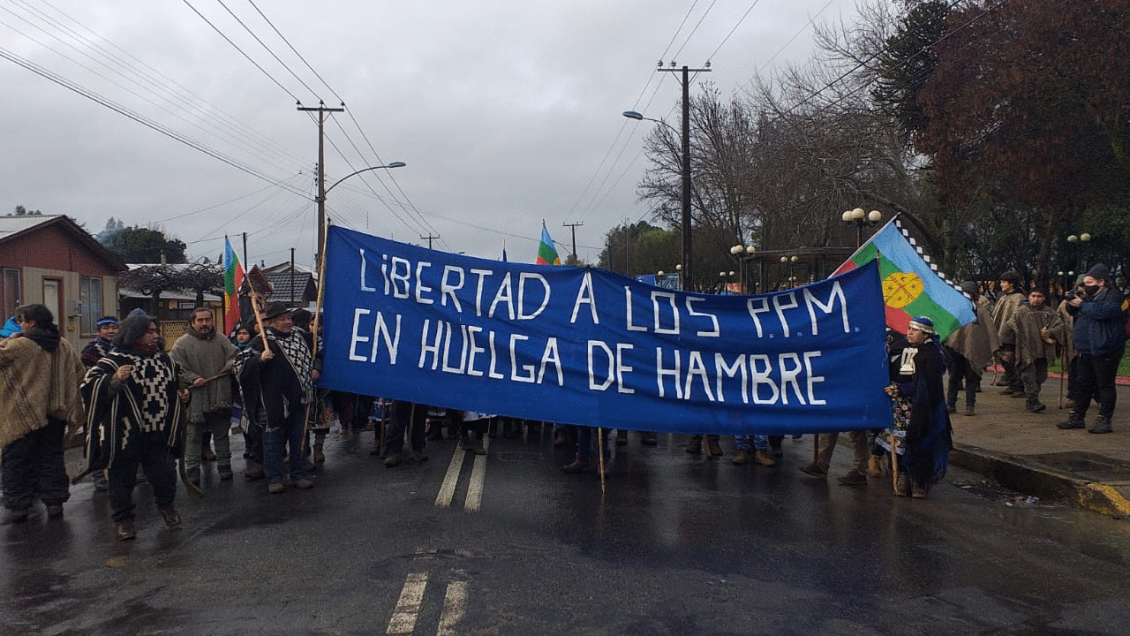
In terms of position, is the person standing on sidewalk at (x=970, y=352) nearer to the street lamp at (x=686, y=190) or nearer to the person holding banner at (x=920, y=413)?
the person holding banner at (x=920, y=413)

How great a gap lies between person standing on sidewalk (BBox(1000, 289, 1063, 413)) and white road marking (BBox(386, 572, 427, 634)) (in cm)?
982

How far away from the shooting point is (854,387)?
25.3 feet

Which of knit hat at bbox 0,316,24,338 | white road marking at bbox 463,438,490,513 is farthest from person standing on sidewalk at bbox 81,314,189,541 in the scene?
white road marking at bbox 463,438,490,513

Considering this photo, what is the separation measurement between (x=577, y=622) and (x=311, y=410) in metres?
5.05

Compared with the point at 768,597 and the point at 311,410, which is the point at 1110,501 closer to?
the point at 768,597

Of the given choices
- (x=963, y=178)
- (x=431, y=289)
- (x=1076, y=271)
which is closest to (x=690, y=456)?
(x=431, y=289)

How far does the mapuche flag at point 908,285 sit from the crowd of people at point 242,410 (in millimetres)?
296

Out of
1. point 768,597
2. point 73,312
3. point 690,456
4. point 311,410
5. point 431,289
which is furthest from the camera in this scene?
point 73,312

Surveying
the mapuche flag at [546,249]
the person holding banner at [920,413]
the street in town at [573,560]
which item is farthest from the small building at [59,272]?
the person holding banner at [920,413]

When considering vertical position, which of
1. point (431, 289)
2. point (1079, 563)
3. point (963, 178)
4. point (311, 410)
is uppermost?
point (963, 178)

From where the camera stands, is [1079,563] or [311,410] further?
[311,410]

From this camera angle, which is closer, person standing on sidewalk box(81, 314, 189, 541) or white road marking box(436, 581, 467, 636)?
white road marking box(436, 581, 467, 636)

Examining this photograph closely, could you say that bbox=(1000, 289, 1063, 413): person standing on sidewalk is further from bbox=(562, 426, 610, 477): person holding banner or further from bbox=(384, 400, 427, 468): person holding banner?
bbox=(384, 400, 427, 468): person holding banner

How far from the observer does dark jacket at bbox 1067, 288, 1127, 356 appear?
10008mm
